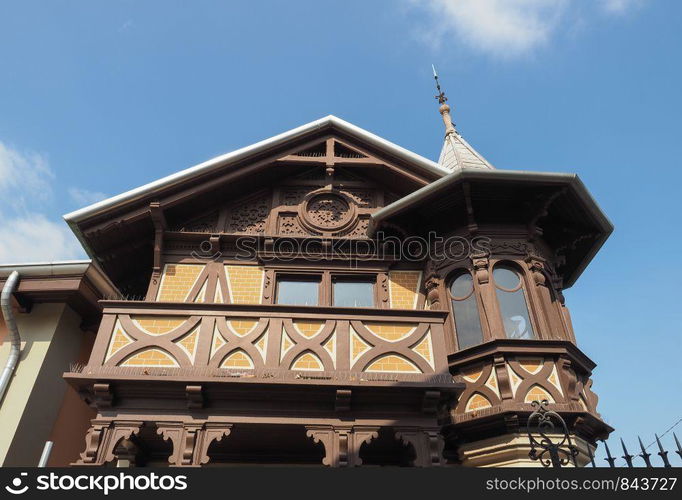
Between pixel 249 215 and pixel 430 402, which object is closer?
pixel 430 402

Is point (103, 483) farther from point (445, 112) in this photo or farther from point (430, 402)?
point (445, 112)

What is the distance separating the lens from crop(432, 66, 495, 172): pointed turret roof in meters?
11.5

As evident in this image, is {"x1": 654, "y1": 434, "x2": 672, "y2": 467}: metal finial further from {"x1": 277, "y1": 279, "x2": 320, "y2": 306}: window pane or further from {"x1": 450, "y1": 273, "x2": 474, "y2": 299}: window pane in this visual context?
{"x1": 277, "y1": 279, "x2": 320, "y2": 306}: window pane

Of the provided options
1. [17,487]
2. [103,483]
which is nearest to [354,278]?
[103,483]

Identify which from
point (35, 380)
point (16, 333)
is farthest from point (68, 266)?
point (35, 380)

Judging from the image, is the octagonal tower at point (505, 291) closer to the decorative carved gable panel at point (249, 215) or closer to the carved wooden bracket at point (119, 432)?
the decorative carved gable panel at point (249, 215)

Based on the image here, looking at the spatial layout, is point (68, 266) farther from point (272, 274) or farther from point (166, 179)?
point (272, 274)

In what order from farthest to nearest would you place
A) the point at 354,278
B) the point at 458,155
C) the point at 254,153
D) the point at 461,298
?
the point at 458,155 → the point at 254,153 → the point at 354,278 → the point at 461,298

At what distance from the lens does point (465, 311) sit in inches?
354

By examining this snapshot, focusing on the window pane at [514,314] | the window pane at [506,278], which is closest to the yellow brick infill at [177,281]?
the window pane at [506,278]

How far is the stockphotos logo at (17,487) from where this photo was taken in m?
5.82

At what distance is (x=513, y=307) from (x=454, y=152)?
4549mm

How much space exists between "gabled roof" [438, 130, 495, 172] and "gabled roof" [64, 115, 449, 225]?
981 millimetres

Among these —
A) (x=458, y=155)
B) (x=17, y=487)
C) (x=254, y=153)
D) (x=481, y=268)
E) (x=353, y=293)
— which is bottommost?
(x=17, y=487)
